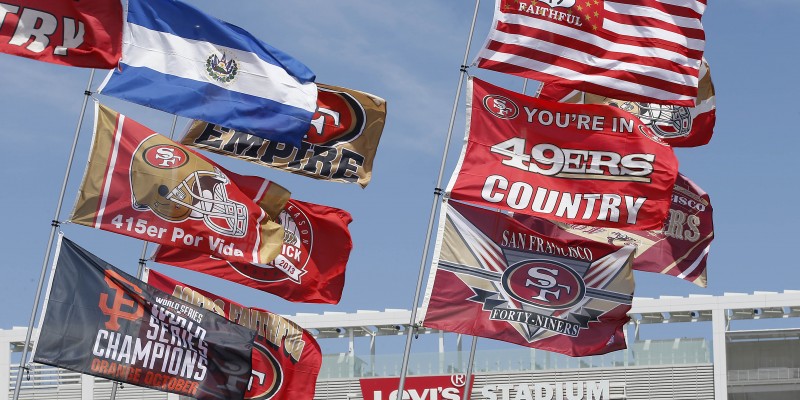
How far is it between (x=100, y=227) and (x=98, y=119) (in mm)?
1678

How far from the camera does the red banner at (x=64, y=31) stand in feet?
74.4

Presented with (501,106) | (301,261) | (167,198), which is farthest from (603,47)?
(167,198)

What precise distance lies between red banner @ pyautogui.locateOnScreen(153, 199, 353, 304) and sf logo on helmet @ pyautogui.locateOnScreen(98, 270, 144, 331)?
3.26 metres

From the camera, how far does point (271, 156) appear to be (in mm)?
28000

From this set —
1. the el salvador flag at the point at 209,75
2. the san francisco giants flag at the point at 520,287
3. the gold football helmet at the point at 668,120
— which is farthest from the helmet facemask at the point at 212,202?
the gold football helmet at the point at 668,120

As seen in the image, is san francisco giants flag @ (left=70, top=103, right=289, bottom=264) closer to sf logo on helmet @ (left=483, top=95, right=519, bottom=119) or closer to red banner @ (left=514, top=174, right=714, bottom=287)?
sf logo on helmet @ (left=483, top=95, right=519, bottom=119)

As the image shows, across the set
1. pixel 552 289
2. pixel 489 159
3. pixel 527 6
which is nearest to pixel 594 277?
pixel 552 289

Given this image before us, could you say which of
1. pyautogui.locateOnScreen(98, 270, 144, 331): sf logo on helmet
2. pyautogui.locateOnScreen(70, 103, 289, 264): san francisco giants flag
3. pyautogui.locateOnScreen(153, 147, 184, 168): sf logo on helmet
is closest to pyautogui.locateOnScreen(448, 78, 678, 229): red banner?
pyautogui.locateOnScreen(70, 103, 289, 264): san francisco giants flag

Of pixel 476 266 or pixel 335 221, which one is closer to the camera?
pixel 476 266

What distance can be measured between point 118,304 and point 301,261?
483 centimetres

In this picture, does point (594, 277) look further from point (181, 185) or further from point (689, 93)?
point (181, 185)

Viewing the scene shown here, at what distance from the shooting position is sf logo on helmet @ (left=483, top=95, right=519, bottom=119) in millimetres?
25750

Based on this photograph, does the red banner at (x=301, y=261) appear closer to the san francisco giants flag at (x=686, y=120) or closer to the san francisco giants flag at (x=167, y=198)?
the san francisco giants flag at (x=167, y=198)

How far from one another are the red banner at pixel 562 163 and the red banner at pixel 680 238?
14.6ft
